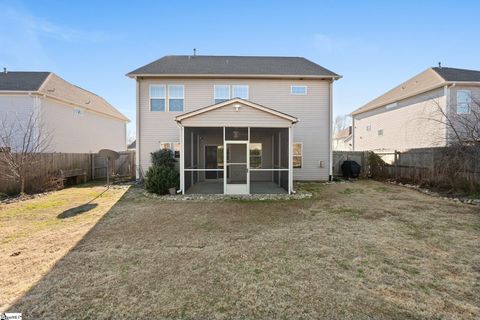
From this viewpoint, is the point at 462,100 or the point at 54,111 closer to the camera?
the point at 462,100

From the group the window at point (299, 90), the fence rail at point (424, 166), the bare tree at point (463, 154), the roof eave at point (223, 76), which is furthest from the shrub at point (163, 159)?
the bare tree at point (463, 154)

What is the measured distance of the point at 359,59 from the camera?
51.1ft

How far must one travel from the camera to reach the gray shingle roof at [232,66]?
500 inches

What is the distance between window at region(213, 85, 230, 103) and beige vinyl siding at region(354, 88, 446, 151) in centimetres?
1108

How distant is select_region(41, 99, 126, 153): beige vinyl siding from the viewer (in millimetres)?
14523

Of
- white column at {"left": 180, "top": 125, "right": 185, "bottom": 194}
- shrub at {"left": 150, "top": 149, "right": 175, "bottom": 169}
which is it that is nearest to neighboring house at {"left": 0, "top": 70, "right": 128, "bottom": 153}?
shrub at {"left": 150, "top": 149, "right": 175, "bottom": 169}

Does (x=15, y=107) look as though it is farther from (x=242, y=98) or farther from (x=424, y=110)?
(x=424, y=110)

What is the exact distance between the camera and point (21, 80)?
572 inches

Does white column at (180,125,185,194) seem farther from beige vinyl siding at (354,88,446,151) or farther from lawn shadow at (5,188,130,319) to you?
beige vinyl siding at (354,88,446,151)

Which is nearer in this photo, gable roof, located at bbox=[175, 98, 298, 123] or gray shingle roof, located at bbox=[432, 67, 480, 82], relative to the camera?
gable roof, located at bbox=[175, 98, 298, 123]

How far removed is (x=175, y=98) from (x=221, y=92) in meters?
2.57

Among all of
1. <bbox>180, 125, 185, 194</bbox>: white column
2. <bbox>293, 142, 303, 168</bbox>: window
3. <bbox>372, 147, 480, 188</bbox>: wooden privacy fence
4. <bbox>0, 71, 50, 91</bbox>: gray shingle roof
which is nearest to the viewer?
<bbox>372, 147, 480, 188</bbox>: wooden privacy fence

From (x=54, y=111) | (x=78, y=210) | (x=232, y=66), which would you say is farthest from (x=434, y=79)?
(x=54, y=111)

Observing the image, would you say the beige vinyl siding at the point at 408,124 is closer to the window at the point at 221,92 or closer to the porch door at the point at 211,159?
the window at the point at 221,92
